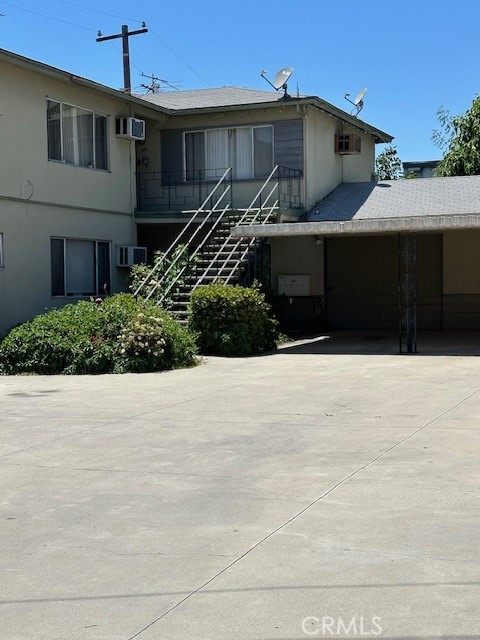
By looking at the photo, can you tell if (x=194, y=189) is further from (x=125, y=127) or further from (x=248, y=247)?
(x=248, y=247)

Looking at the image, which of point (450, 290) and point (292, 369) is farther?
point (450, 290)

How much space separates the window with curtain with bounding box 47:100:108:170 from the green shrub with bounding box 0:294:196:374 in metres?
4.89

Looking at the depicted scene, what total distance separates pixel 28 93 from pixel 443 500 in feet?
47.2

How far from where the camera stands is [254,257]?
19.4 meters

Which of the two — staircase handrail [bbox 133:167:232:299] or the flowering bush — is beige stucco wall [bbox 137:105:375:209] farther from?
the flowering bush

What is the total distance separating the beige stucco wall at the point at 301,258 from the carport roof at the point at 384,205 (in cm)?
143

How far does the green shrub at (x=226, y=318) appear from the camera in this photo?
1681 cm

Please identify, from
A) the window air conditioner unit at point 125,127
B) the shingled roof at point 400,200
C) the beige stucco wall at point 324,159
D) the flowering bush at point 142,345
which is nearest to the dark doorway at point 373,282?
the shingled roof at point 400,200

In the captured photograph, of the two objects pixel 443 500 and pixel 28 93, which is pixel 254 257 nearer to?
pixel 28 93

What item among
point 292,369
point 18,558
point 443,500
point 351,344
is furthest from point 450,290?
point 18,558

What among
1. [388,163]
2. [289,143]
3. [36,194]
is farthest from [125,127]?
[388,163]

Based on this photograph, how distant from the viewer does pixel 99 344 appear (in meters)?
15.2

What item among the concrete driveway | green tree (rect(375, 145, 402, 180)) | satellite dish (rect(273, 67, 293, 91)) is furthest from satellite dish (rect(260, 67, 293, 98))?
green tree (rect(375, 145, 402, 180))

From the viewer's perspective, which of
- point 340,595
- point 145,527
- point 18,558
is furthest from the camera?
point 145,527
